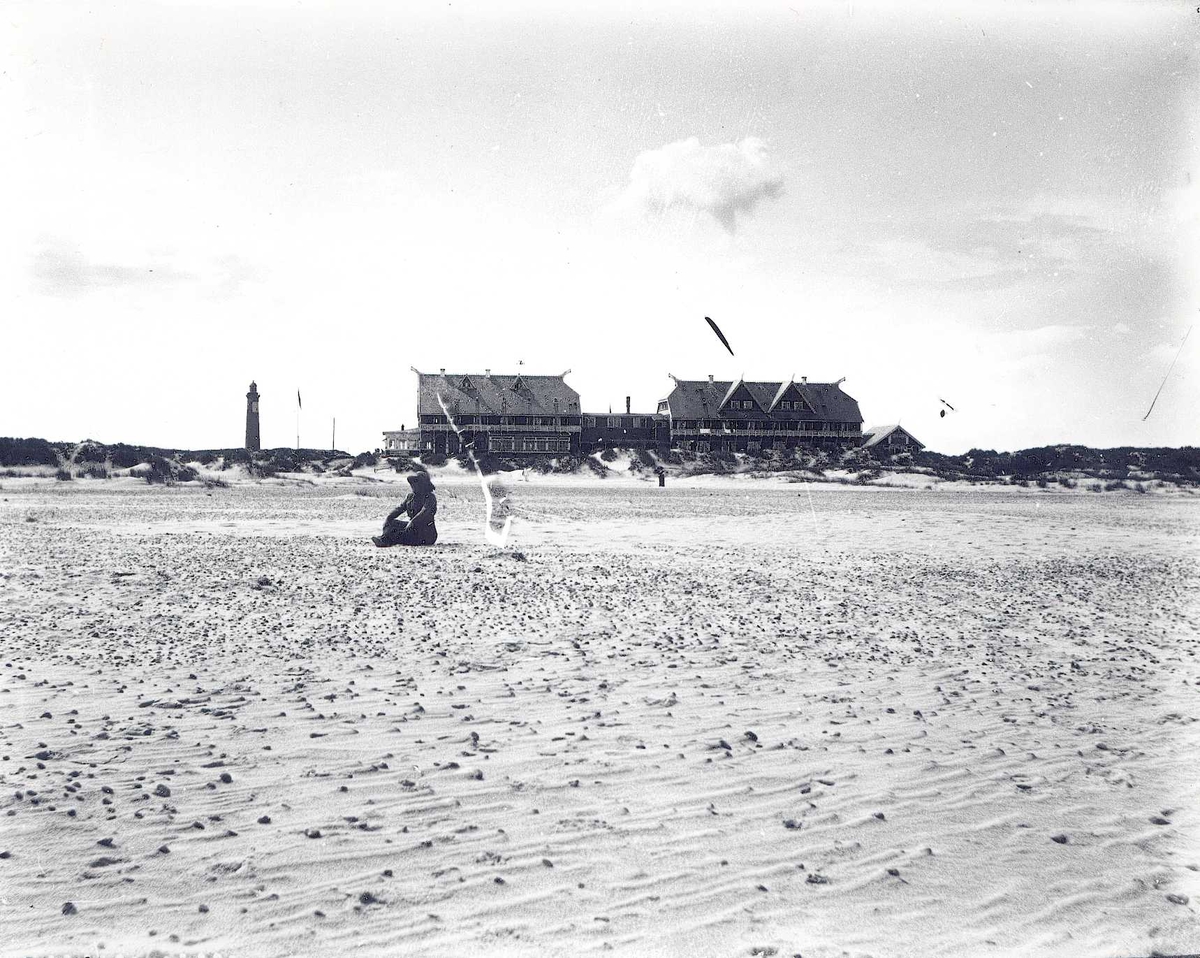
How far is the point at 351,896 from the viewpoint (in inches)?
144

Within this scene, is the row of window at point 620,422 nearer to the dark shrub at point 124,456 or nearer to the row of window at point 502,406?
the row of window at point 502,406

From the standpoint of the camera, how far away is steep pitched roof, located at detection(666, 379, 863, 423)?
2479 inches

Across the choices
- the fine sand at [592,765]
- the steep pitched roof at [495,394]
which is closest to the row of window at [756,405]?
the steep pitched roof at [495,394]

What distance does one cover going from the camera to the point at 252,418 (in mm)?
67188

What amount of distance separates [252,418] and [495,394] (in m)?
22.2

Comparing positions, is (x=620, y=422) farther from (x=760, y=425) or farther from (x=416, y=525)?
(x=416, y=525)

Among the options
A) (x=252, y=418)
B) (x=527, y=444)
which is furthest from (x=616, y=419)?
(x=252, y=418)

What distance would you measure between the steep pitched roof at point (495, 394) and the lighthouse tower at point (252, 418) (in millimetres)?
16060

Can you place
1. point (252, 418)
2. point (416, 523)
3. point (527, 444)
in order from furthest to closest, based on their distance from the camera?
1. point (252, 418)
2. point (527, 444)
3. point (416, 523)

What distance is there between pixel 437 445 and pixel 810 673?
5379 cm

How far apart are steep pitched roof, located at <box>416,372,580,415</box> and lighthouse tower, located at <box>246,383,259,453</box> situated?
1606 cm

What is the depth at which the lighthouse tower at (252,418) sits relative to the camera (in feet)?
216

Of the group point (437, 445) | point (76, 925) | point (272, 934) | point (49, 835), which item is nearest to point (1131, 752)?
point (272, 934)

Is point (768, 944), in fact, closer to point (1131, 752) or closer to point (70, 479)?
point (1131, 752)
